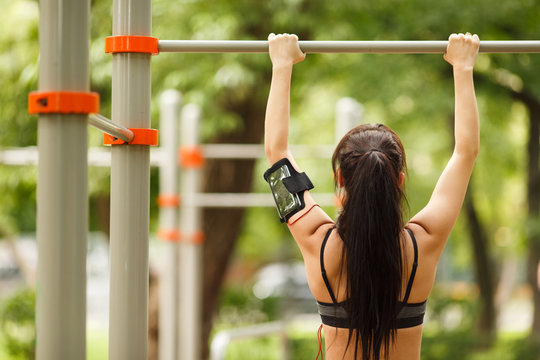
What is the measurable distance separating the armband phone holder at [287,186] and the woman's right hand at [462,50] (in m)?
0.55

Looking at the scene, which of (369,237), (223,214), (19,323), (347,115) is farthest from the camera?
(19,323)

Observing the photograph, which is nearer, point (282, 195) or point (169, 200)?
point (282, 195)

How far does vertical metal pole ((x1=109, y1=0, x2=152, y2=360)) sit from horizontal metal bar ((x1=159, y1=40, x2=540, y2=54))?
0.11 metres

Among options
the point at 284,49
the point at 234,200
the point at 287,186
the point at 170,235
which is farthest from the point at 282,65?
the point at 234,200

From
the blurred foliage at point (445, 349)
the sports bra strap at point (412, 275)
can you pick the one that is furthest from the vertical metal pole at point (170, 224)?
the blurred foliage at point (445, 349)

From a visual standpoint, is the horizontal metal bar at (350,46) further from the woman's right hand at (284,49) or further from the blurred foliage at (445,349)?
the blurred foliage at (445,349)

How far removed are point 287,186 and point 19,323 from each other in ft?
25.2

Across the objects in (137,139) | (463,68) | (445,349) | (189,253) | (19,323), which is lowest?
(445,349)

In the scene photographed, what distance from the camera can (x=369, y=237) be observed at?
1.71 metres

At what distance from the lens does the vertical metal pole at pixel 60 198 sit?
142cm

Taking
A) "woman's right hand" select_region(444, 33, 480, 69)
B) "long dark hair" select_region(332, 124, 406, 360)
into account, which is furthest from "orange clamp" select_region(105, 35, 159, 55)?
"woman's right hand" select_region(444, 33, 480, 69)

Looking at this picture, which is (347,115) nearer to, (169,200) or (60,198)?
(169,200)

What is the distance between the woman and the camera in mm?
1717

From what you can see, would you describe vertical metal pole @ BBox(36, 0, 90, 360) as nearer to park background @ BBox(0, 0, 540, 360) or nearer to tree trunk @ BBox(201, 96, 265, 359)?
park background @ BBox(0, 0, 540, 360)
